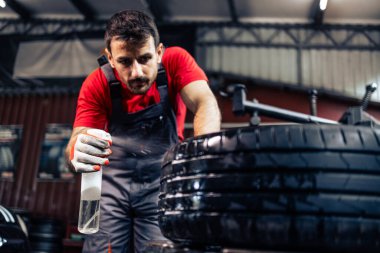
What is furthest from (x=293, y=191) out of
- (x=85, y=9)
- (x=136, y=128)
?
(x=85, y=9)

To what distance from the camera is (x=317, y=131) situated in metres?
0.52

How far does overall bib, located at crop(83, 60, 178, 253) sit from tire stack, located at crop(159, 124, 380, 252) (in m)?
0.90

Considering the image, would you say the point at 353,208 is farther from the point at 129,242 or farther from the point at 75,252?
the point at 75,252

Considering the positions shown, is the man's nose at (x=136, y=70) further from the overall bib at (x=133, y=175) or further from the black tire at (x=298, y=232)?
the black tire at (x=298, y=232)

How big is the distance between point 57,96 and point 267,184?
5.61m

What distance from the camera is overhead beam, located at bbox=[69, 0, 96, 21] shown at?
6330 mm

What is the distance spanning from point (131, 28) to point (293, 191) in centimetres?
95

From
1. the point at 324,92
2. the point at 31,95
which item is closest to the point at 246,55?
the point at 324,92

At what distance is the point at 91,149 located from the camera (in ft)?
3.04

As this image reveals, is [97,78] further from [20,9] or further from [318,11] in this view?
[20,9]

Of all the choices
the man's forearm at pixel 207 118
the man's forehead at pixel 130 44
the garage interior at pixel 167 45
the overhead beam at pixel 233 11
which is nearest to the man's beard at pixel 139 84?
the man's forehead at pixel 130 44

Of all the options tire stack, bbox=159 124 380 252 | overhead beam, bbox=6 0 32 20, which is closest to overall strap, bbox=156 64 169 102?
tire stack, bbox=159 124 380 252

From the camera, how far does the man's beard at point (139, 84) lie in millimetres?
1301

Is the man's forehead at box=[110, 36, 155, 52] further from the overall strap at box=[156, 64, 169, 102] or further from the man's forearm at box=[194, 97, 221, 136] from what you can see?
the man's forearm at box=[194, 97, 221, 136]
